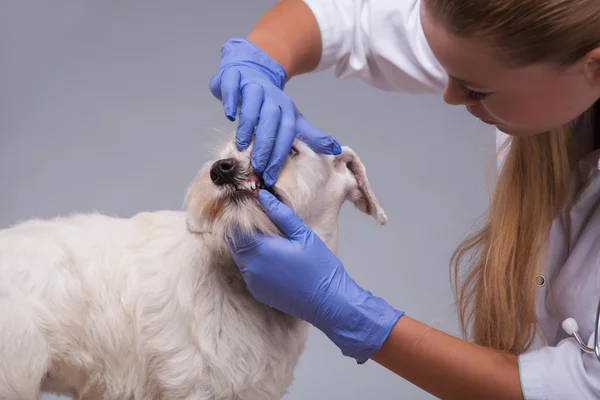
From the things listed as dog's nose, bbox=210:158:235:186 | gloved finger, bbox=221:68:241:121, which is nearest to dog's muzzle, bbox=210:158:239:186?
dog's nose, bbox=210:158:235:186

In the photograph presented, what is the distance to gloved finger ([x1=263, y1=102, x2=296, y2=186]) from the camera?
5.47 feet

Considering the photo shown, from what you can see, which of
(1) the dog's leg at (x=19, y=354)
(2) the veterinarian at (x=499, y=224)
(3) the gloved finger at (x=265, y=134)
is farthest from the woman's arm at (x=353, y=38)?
(1) the dog's leg at (x=19, y=354)

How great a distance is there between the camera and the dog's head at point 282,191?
1.59 meters

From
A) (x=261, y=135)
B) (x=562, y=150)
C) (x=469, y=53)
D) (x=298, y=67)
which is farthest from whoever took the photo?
(x=298, y=67)

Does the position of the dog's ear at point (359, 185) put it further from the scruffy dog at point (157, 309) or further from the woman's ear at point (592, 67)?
the woman's ear at point (592, 67)

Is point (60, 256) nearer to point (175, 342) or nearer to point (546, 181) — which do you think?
point (175, 342)

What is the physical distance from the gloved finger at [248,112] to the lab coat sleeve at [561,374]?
90cm

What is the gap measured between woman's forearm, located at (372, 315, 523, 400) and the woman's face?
0.57 m

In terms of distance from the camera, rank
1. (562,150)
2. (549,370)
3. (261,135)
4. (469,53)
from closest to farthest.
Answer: (469,53), (549,370), (261,135), (562,150)

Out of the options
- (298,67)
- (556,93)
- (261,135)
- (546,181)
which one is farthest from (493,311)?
(298,67)

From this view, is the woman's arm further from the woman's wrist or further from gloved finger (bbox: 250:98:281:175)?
the woman's wrist

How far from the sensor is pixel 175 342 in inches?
68.5

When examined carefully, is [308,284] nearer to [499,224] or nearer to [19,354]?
[499,224]

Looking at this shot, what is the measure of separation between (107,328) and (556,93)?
4.19 feet
